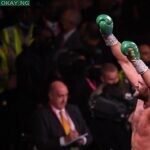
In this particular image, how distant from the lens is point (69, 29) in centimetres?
941

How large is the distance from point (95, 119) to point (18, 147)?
3.17ft

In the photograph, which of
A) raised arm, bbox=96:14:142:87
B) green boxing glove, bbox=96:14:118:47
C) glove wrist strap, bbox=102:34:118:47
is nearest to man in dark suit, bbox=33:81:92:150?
raised arm, bbox=96:14:142:87

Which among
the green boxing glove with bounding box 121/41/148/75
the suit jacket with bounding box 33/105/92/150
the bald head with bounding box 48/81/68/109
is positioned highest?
the green boxing glove with bounding box 121/41/148/75

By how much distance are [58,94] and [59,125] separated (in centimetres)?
32

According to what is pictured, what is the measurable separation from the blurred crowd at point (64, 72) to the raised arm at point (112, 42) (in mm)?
963

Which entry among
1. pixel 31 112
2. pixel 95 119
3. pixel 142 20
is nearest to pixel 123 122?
pixel 95 119

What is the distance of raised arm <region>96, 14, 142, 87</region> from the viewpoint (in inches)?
286

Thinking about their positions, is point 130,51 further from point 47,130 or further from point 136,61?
point 47,130

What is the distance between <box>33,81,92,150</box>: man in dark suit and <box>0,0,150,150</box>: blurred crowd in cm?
18

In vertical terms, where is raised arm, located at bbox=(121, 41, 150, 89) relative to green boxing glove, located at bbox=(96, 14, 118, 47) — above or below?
below

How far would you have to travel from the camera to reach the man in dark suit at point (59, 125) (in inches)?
325

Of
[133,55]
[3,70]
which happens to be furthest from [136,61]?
[3,70]

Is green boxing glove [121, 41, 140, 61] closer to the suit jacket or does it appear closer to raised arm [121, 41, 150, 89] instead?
raised arm [121, 41, 150, 89]

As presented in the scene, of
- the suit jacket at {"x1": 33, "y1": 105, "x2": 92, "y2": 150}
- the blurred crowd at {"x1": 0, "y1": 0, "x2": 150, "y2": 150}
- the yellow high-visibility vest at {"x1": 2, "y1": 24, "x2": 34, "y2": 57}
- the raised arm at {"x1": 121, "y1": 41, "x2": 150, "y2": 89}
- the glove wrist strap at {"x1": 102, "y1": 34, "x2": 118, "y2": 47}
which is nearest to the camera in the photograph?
the raised arm at {"x1": 121, "y1": 41, "x2": 150, "y2": 89}
